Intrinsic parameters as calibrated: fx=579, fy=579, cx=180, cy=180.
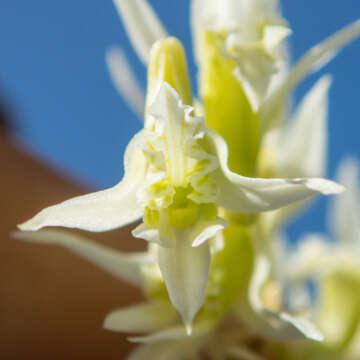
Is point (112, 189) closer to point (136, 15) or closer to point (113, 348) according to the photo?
point (136, 15)

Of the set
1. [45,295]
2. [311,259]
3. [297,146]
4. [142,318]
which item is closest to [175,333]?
[142,318]

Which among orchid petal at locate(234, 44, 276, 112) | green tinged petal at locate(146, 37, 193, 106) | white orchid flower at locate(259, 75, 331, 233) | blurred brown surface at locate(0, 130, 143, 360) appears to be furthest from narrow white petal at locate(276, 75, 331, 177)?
blurred brown surface at locate(0, 130, 143, 360)

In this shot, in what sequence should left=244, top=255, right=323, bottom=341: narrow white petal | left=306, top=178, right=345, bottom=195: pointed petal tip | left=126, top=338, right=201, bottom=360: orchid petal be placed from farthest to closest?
left=126, top=338, right=201, bottom=360: orchid petal → left=244, top=255, right=323, bottom=341: narrow white petal → left=306, top=178, right=345, bottom=195: pointed petal tip

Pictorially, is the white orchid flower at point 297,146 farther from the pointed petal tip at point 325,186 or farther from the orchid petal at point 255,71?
the pointed petal tip at point 325,186

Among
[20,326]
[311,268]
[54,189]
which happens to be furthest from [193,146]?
[54,189]

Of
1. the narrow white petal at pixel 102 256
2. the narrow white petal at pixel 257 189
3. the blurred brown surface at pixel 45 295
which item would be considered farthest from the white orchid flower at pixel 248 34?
the blurred brown surface at pixel 45 295

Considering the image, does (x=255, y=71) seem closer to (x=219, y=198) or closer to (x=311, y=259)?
(x=219, y=198)

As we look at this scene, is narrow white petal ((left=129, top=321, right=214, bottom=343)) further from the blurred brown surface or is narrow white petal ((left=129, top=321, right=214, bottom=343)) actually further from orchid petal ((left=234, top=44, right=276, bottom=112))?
the blurred brown surface
